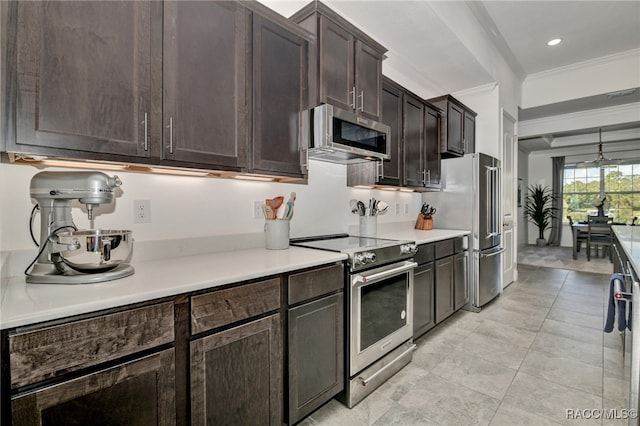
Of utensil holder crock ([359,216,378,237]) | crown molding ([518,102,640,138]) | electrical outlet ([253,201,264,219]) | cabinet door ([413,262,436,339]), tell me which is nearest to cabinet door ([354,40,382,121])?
utensil holder crock ([359,216,378,237])

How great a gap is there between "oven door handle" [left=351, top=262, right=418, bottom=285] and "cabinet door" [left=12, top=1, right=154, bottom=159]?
1300 millimetres

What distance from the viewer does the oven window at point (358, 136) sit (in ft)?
6.75

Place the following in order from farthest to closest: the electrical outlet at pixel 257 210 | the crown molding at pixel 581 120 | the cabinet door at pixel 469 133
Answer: the crown molding at pixel 581 120 < the cabinet door at pixel 469 133 < the electrical outlet at pixel 257 210

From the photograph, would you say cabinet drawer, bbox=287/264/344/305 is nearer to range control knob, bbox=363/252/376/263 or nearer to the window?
range control knob, bbox=363/252/376/263

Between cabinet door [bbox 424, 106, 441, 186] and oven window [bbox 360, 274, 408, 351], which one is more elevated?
cabinet door [bbox 424, 106, 441, 186]

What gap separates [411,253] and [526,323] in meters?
1.82

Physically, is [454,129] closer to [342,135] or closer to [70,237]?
[342,135]

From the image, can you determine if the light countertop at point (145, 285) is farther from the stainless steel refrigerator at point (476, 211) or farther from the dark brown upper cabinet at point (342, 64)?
the stainless steel refrigerator at point (476, 211)

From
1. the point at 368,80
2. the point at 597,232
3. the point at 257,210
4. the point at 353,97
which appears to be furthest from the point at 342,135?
the point at 597,232

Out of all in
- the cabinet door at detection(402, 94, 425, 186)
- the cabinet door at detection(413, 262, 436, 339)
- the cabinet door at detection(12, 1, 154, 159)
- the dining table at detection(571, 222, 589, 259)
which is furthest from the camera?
the dining table at detection(571, 222, 589, 259)

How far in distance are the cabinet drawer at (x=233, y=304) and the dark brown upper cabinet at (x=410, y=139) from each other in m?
1.65

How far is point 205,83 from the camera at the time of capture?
4.98 ft

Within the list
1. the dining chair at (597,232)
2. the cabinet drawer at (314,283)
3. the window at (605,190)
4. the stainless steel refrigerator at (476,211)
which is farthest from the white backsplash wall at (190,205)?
the window at (605,190)

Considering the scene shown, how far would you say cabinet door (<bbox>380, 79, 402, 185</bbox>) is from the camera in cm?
280
